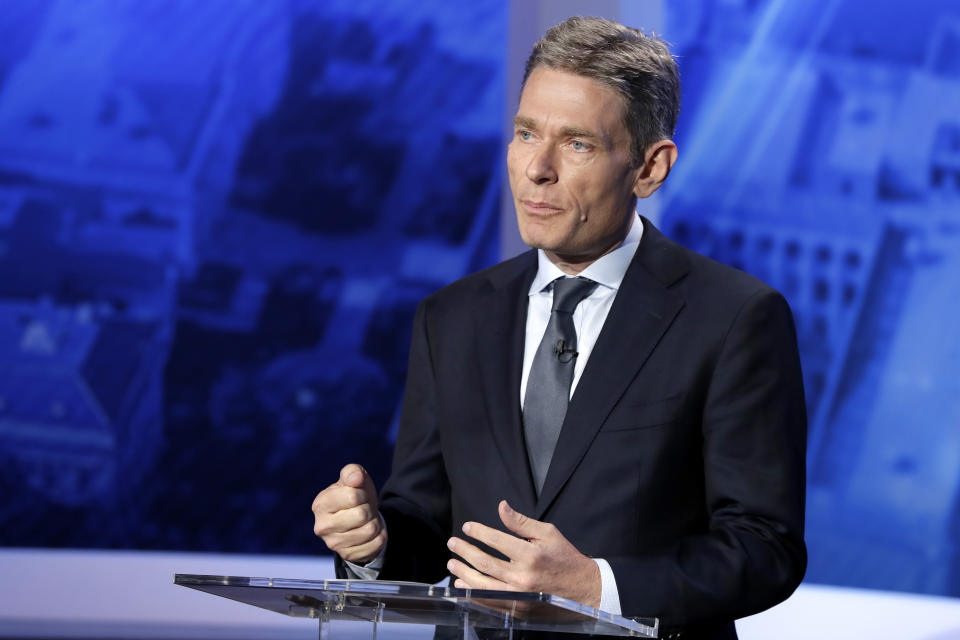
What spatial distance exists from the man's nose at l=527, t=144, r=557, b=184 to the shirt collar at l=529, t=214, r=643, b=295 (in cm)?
15

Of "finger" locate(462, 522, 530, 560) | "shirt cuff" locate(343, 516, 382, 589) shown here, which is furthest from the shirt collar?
"finger" locate(462, 522, 530, 560)

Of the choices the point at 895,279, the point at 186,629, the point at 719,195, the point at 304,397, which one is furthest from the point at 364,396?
the point at 895,279

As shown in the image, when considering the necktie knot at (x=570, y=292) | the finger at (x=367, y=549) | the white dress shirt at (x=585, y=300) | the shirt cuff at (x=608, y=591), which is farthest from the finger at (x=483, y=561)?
the necktie knot at (x=570, y=292)

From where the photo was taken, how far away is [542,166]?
5.13 ft

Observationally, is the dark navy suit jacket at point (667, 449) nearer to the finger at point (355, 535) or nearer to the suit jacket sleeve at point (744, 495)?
the suit jacket sleeve at point (744, 495)

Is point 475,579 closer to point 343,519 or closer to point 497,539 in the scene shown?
point 497,539

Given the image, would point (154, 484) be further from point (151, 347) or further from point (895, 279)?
point (895, 279)

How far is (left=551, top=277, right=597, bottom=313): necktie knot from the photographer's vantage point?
162 cm

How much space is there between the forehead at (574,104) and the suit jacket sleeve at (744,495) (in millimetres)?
326

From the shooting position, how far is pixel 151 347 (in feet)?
13.6

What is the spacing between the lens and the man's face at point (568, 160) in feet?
5.17

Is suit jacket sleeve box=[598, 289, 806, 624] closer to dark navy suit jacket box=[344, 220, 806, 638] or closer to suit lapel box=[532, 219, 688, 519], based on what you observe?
→ dark navy suit jacket box=[344, 220, 806, 638]

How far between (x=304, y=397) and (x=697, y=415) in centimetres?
291

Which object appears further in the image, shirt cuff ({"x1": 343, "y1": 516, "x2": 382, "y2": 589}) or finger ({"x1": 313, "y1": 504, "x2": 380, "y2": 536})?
shirt cuff ({"x1": 343, "y1": 516, "x2": 382, "y2": 589})
